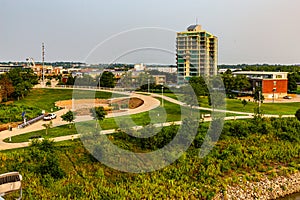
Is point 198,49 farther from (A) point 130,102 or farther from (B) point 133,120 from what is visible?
(B) point 133,120

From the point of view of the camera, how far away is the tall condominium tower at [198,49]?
64.6 m

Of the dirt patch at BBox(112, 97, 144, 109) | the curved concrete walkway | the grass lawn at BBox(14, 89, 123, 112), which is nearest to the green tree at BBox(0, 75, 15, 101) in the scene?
the grass lawn at BBox(14, 89, 123, 112)

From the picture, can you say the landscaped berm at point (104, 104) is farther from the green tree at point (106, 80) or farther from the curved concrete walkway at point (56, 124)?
the green tree at point (106, 80)

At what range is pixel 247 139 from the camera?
20.8m

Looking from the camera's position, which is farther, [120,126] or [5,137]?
[120,126]

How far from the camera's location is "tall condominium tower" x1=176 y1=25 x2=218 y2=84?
2544 inches

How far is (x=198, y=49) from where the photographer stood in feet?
225

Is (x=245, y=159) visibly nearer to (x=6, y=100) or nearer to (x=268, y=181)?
(x=268, y=181)

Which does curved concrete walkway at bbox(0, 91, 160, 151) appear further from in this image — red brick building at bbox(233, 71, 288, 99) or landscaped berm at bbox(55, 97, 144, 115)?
red brick building at bbox(233, 71, 288, 99)

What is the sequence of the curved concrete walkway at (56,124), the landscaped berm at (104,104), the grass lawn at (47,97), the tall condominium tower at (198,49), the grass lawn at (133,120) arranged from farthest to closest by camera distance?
the tall condominium tower at (198,49)
the grass lawn at (47,97)
the landscaped berm at (104,104)
the grass lawn at (133,120)
the curved concrete walkway at (56,124)

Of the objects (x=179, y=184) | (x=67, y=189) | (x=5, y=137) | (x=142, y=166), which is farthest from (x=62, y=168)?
(x=5, y=137)

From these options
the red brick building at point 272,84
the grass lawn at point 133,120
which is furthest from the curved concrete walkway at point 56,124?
the red brick building at point 272,84

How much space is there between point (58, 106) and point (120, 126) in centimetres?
1309

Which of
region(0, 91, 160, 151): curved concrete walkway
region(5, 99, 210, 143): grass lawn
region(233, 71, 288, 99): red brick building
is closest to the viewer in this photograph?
region(0, 91, 160, 151): curved concrete walkway
